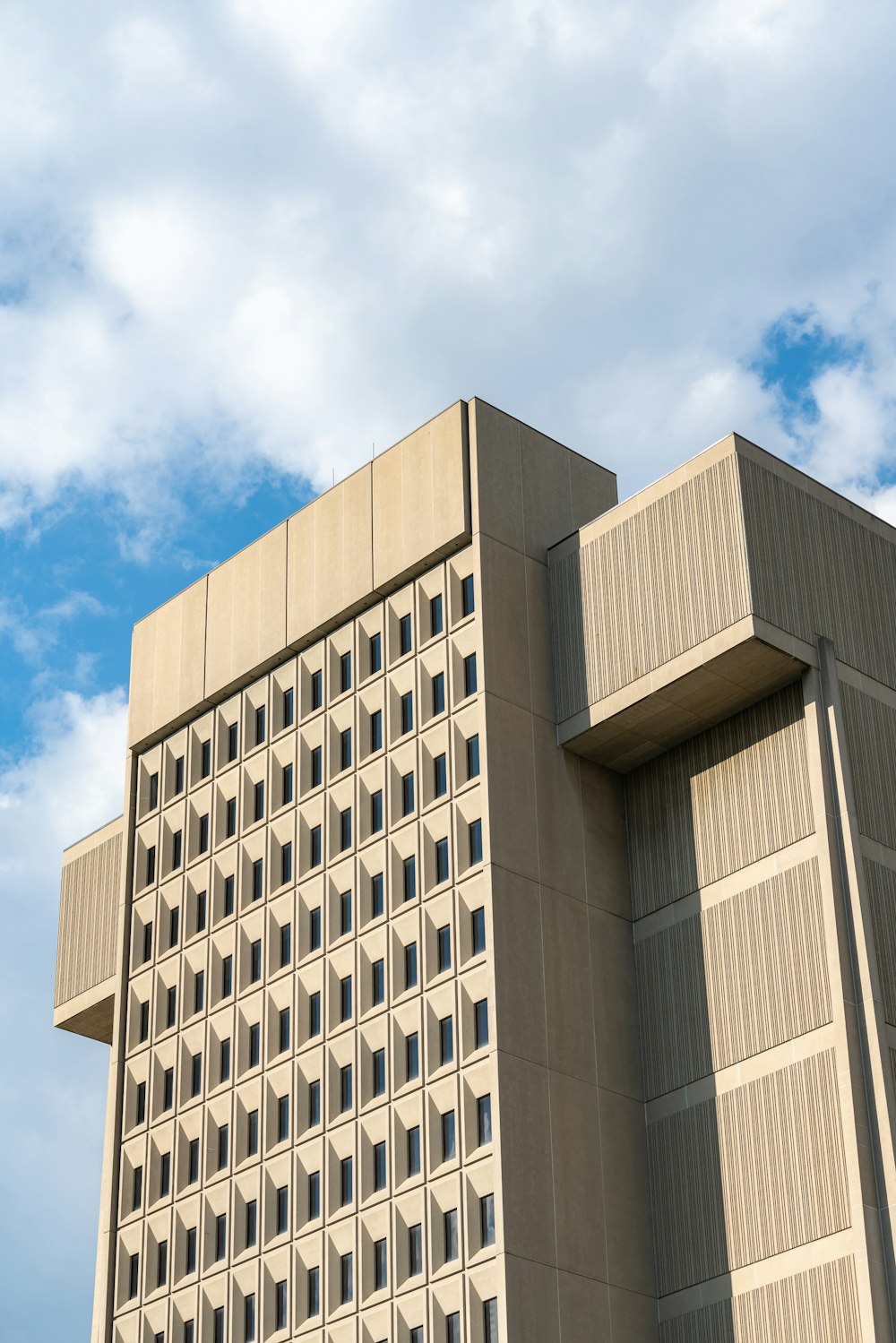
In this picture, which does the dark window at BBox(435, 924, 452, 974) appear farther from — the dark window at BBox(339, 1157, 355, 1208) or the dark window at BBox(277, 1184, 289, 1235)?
the dark window at BBox(277, 1184, 289, 1235)

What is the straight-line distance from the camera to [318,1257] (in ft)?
200

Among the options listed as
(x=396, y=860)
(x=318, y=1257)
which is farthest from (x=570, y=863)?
(x=318, y=1257)

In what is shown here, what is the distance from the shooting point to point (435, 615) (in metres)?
66.2

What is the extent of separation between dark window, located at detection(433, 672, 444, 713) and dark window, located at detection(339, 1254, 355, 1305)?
619 inches

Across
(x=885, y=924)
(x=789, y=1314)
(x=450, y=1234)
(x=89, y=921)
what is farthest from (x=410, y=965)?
(x=89, y=921)

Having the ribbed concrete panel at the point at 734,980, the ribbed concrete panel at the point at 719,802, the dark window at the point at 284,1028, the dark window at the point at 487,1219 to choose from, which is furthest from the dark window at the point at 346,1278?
the ribbed concrete panel at the point at 719,802

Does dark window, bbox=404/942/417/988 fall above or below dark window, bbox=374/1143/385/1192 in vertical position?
above

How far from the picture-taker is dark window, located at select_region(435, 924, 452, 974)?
61.2 m

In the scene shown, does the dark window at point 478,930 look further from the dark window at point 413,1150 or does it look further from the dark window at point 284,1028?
the dark window at point 284,1028

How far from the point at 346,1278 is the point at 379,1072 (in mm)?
5633

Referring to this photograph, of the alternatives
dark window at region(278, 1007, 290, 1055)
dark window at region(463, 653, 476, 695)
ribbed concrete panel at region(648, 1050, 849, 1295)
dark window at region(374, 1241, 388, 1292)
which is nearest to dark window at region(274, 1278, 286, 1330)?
dark window at region(374, 1241, 388, 1292)

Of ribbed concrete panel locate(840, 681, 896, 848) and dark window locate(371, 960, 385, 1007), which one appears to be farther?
dark window locate(371, 960, 385, 1007)

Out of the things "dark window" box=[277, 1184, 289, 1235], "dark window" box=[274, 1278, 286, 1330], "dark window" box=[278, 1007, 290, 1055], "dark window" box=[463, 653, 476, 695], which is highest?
"dark window" box=[463, 653, 476, 695]

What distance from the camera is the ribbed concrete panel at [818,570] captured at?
60281mm
